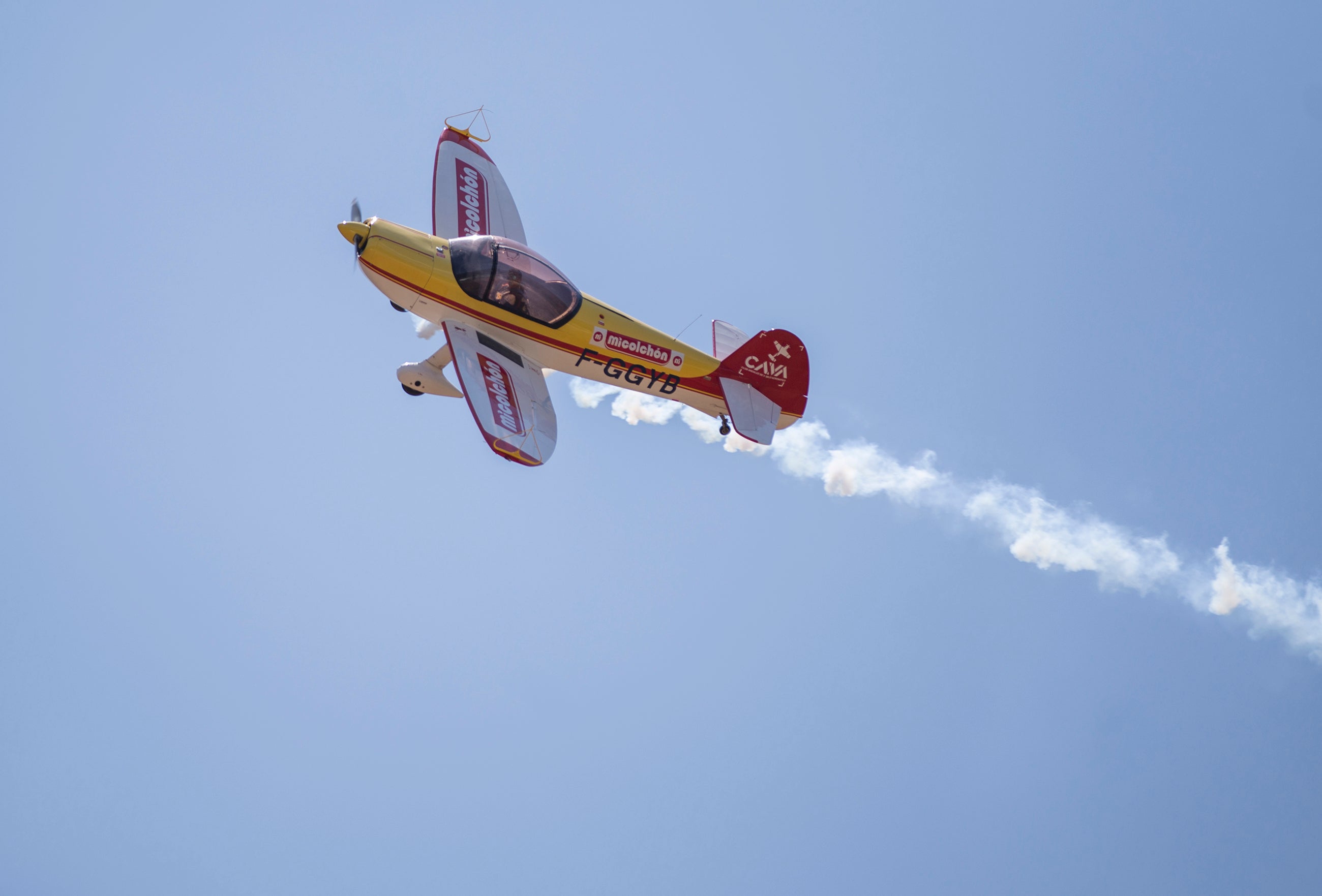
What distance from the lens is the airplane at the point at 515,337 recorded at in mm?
21859

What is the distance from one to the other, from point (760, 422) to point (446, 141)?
27.9 ft

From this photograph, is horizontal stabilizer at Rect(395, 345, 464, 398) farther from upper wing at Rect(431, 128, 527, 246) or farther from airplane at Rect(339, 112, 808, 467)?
upper wing at Rect(431, 128, 527, 246)

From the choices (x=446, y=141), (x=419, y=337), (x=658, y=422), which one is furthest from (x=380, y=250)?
(x=658, y=422)

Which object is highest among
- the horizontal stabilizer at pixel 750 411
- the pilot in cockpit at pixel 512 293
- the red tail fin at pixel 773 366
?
the red tail fin at pixel 773 366

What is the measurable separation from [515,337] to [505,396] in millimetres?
1981

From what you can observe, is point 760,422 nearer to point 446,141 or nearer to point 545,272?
point 545,272

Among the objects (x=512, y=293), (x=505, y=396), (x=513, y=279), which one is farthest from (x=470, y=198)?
(x=505, y=396)

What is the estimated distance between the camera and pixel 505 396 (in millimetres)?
21578

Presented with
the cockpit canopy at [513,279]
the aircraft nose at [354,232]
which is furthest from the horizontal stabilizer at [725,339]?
the aircraft nose at [354,232]

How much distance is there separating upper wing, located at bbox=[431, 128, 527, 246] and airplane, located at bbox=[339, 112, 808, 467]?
28 millimetres

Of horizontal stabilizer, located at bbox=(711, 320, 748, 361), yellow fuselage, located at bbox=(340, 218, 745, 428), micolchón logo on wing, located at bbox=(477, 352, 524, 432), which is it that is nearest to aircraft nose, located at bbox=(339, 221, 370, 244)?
yellow fuselage, located at bbox=(340, 218, 745, 428)

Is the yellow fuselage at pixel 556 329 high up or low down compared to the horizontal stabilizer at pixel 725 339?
down

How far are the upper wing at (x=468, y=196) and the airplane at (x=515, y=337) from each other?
3 centimetres

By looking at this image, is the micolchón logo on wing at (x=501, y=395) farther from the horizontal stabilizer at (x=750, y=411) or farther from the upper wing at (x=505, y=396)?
the horizontal stabilizer at (x=750, y=411)
